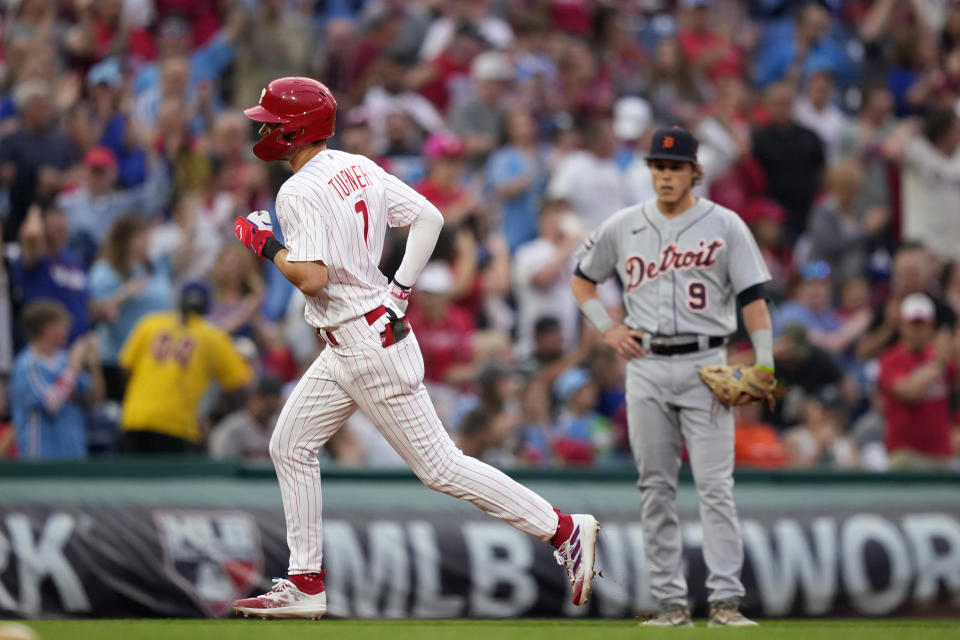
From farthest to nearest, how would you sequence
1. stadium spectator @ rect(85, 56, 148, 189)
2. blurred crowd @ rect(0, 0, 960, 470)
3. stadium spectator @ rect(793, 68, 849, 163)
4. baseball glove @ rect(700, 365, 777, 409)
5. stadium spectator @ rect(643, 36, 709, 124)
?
stadium spectator @ rect(793, 68, 849, 163) < stadium spectator @ rect(643, 36, 709, 124) < stadium spectator @ rect(85, 56, 148, 189) < blurred crowd @ rect(0, 0, 960, 470) < baseball glove @ rect(700, 365, 777, 409)

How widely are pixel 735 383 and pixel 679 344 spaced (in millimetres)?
Answer: 360

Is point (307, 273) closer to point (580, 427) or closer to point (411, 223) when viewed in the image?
point (411, 223)

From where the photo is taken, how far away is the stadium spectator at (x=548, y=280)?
12.3 m

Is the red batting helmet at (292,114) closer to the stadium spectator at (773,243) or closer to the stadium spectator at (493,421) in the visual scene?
the stadium spectator at (493,421)

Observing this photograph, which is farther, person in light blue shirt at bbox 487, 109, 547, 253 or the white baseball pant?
person in light blue shirt at bbox 487, 109, 547, 253

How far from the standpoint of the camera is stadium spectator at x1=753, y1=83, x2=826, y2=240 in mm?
14406

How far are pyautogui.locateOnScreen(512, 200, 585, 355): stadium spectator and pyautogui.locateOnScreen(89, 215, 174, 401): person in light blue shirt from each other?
3.06 m

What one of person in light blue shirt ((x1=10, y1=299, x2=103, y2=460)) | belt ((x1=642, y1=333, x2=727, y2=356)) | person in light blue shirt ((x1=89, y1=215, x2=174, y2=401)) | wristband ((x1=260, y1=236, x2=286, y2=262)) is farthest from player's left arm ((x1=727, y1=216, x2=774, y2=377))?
person in light blue shirt ((x1=89, y1=215, x2=174, y2=401))

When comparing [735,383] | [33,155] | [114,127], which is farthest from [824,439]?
[33,155]

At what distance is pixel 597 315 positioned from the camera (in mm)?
7566

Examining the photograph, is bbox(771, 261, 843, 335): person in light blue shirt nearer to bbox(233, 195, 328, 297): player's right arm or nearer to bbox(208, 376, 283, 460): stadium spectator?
bbox(208, 376, 283, 460): stadium spectator

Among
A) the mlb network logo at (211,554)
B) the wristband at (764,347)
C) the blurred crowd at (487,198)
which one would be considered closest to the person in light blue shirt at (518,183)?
the blurred crowd at (487,198)

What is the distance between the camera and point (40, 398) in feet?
31.9

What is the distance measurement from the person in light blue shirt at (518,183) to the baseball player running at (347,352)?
21.7 ft
